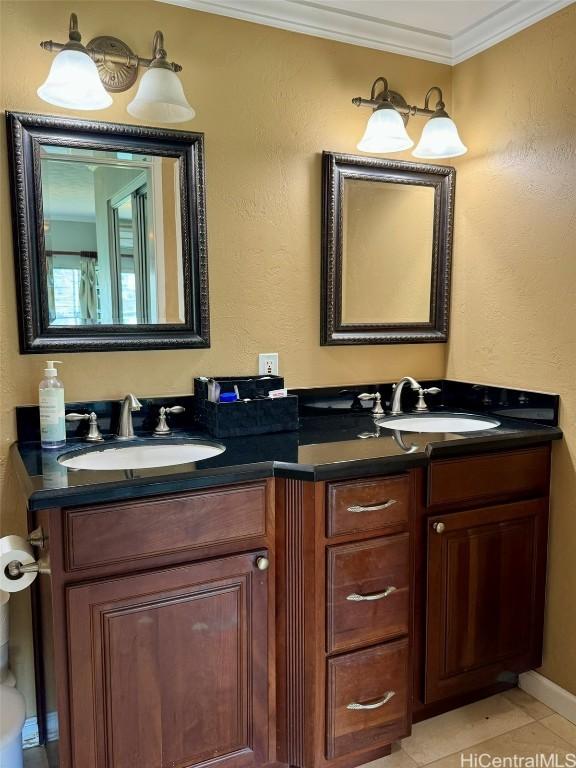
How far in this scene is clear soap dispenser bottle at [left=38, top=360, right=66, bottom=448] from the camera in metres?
1.64

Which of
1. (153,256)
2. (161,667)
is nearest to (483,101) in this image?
(153,256)

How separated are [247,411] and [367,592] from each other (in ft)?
1.98

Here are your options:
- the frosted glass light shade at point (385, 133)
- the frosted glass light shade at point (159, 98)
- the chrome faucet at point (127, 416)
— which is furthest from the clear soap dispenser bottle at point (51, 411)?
the frosted glass light shade at point (385, 133)

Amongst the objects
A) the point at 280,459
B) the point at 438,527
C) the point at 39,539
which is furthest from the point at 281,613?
the point at 39,539

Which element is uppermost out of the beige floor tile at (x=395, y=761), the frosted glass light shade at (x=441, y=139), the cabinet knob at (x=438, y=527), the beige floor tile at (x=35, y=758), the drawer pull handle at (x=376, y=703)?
the frosted glass light shade at (x=441, y=139)

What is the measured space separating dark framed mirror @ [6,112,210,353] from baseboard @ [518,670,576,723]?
1518mm

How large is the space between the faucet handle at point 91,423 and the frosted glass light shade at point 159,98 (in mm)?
857

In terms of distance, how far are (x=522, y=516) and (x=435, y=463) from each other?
0.41m

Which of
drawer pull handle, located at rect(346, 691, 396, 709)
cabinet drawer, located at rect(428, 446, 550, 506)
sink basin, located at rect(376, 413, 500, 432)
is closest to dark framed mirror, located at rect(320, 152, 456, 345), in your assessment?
sink basin, located at rect(376, 413, 500, 432)

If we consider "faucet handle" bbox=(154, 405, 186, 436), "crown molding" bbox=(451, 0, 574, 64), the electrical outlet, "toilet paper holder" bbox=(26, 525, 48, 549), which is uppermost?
"crown molding" bbox=(451, 0, 574, 64)

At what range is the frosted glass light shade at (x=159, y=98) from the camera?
1646 millimetres

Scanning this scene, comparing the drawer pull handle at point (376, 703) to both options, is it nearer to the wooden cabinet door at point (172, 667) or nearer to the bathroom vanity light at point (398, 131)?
the wooden cabinet door at point (172, 667)

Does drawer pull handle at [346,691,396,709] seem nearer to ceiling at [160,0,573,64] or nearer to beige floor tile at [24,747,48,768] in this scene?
beige floor tile at [24,747,48,768]

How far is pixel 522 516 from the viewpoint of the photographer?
188 cm
